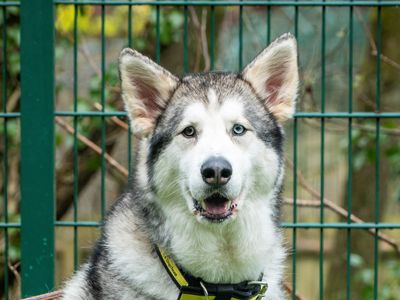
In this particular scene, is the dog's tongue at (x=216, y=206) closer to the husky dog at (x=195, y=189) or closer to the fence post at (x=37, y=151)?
the husky dog at (x=195, y=189)

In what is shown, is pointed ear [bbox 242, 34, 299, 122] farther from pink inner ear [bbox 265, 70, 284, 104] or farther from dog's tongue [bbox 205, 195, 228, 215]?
dog's tongue [bbox 205, 195, 228, 215]

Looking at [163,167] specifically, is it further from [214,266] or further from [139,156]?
[214,266]

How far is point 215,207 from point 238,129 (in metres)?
0.40

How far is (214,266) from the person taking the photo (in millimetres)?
4562

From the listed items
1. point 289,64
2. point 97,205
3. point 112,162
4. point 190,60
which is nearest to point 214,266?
point 289,64

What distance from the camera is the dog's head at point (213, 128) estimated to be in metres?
4.36

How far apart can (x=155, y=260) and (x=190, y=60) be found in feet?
11.9

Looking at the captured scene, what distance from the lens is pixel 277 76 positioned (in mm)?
4922

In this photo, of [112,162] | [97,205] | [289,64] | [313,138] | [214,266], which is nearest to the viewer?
[214,266]

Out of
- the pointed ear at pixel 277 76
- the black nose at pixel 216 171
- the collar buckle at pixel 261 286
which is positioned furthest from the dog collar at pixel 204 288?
the pointed ear at pixel 277 76

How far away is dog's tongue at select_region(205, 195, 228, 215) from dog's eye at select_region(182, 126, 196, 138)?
13.0 inches

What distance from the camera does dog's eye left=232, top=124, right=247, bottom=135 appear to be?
4.51 m

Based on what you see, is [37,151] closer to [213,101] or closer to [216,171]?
[213,101]

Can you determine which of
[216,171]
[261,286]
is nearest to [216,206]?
[216,171]
